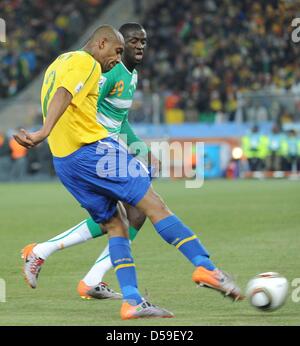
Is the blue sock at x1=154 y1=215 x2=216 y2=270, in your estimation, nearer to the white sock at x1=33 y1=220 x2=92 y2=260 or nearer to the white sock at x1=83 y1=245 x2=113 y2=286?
the white sock at x1=83 y1=245 x2=113 y2=286

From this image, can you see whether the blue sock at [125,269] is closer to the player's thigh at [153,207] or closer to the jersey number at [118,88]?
the player's thigh at [153,207]

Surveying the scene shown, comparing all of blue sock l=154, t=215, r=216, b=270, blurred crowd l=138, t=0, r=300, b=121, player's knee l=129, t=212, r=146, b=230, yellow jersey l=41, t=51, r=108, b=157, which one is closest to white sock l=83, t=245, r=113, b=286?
player's knee l=129, t=212, r=146, b=230

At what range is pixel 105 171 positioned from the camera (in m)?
7.16

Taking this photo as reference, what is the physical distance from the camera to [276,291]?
23.2 ft

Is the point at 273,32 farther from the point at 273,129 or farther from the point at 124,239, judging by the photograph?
the point at 124,239

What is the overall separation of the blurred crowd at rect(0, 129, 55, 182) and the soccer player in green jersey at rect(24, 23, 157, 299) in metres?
18.5

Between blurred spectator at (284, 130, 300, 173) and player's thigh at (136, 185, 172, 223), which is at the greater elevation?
player's thigh at (136, 185, 172, 223)

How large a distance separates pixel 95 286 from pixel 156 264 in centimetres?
195

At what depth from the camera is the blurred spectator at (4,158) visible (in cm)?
2689

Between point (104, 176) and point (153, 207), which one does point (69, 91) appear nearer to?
point (104, 176)

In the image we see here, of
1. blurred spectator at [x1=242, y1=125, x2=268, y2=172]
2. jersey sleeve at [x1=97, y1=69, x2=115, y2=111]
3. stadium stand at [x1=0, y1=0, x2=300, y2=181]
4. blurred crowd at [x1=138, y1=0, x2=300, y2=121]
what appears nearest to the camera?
jersey sleeve at [x1=97, y1=69, x2=115, y2=111]

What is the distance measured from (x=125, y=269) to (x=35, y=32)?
27.6m

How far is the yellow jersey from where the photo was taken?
278 inches

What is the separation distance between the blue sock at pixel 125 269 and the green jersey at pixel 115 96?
3.97 feet
